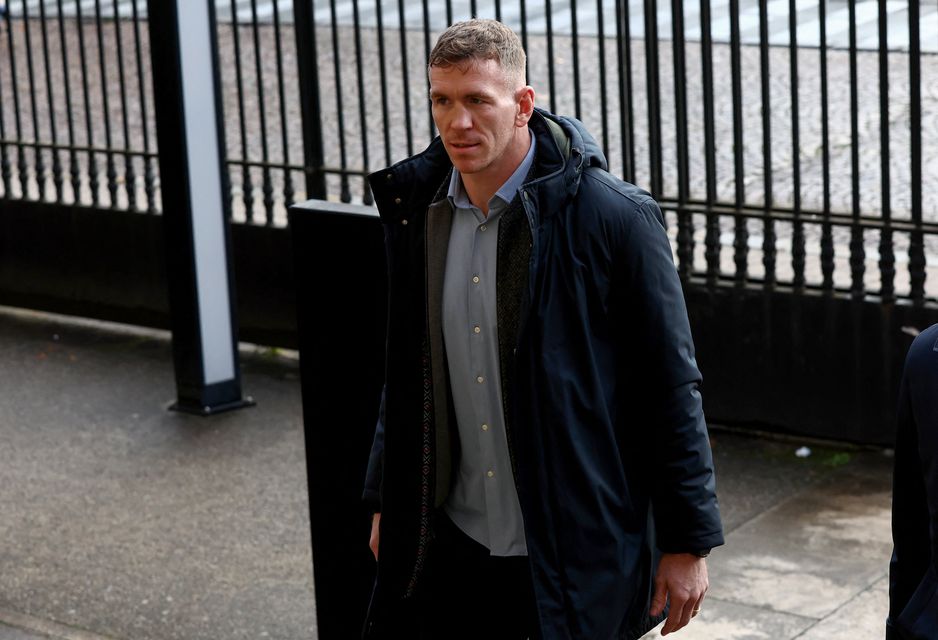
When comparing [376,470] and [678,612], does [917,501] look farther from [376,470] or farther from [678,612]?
[376,470]

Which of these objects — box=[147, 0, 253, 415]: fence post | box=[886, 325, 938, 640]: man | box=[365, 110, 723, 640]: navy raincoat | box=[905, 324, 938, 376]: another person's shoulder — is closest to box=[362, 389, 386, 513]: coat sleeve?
box=[365, 110, 723, 640]: navy raincoat

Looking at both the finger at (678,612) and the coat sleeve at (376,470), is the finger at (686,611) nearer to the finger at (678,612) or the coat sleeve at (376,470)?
the finger at (678,612)

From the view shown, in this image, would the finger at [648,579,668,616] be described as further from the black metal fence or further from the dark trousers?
the black metal fence

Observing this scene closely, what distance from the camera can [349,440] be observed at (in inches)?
173

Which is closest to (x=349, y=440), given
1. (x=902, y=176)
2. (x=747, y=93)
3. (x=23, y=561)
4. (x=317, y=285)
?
(x=317, y=285)

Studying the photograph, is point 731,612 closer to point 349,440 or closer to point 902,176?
point 349,440

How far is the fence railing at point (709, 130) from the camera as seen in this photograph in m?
6.59

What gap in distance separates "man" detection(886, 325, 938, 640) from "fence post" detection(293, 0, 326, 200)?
5456 mm

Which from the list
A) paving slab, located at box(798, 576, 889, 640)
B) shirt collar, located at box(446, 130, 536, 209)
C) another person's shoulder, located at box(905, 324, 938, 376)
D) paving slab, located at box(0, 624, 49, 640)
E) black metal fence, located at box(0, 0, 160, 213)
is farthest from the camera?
black metal fence, located at box(0, 0, 160, 213)

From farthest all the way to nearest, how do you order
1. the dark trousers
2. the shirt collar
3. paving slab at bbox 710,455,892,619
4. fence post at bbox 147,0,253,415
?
fence post at bbox 147,0,253,415 < paving slab at bbox 710,455,892,619 < the dark trousers < the shirt collar

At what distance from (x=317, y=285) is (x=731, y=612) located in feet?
5.72

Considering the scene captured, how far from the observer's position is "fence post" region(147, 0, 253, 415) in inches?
281

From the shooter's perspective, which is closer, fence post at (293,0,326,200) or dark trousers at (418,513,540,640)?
dark trousers at (418,513,540,640)

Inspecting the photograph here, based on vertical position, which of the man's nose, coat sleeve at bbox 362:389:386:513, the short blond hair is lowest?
coat sleeve at bbox 362:389:386:513
